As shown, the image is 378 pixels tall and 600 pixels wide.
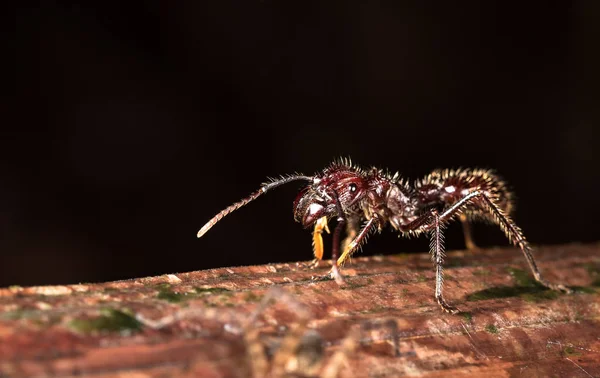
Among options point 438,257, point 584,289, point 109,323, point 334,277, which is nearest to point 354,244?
point 438,257

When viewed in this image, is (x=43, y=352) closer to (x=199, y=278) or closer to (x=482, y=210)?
(x=199, y=278)

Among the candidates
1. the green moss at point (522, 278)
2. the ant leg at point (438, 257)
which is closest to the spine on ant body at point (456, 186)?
the ant leg at point (438, 257)

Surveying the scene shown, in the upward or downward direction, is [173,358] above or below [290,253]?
below

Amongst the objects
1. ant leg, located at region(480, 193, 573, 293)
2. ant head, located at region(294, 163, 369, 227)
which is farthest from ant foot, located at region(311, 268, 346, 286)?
ant leg, located at region(480, 193, 573, 293)

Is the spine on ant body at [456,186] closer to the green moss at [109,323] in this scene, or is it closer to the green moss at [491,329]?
the green moss at [491,329]

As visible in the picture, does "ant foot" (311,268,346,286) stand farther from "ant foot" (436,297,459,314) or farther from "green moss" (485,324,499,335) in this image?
"green moss" (485,324,499,335)

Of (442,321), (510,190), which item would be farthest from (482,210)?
(442,321)

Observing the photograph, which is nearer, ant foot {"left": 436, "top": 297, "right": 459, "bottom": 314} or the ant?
ant foot {"left": 436, "top": 297, "right": 459, "bottom": 314}
